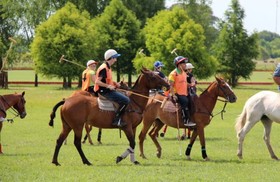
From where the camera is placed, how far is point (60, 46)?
2714 inches

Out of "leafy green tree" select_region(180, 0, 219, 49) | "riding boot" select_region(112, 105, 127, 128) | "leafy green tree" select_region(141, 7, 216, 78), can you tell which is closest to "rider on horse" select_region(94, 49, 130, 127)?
"riding boot" select_region(112, 105, 127, 128)

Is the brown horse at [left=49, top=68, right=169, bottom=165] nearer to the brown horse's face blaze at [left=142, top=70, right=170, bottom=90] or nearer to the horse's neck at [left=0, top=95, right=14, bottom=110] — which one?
the brown horse's face blaze at [left=142, top=70, right=170, bottom=90]

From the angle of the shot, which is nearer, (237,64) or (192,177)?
(192,177)

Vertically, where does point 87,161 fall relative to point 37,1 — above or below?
below

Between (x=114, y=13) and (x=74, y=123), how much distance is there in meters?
62.1

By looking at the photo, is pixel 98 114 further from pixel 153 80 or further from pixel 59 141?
pixel 153 80

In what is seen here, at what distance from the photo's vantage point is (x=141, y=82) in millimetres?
16609

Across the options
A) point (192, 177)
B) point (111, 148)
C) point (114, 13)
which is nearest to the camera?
point (192, 177)

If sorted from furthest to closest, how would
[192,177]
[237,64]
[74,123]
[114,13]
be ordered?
[237,64]
[114,13]
[74,123]
[192,177]

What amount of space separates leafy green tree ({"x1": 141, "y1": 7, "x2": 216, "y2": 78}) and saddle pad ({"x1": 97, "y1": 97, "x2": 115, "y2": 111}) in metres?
55.5

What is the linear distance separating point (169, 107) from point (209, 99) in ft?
3.85

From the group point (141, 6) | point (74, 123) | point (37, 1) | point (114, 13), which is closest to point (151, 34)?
point (114, 13)

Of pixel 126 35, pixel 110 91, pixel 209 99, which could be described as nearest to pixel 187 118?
pixel 209 99

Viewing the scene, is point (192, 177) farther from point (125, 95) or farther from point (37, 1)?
point (37, 1)
